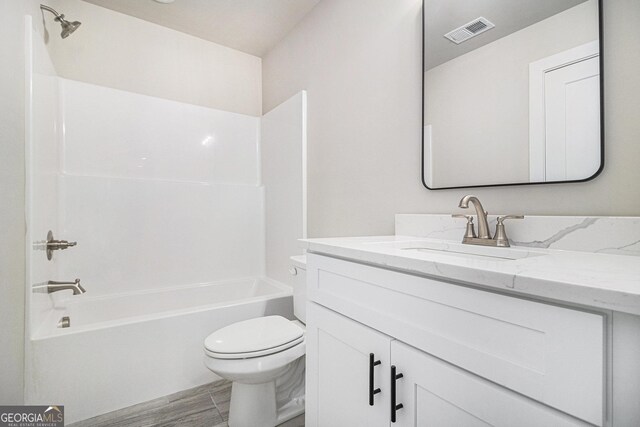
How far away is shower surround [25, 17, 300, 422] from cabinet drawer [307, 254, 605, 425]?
145cm

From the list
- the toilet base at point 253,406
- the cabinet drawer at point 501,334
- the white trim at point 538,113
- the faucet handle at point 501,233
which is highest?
the white trim at point 538,113

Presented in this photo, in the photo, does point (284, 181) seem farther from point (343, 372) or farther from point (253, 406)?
point (343, 372)

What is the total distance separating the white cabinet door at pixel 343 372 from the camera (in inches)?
32.2

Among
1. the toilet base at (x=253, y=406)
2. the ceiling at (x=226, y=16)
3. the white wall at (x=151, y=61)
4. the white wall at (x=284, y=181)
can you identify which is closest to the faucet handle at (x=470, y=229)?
the toilet base at (x=253, y=406)

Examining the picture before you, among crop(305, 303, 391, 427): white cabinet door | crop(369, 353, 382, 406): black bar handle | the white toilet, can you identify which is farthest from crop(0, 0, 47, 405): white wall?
crop(369, 353, 382, 406): black bar handle

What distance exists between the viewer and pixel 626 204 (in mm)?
826

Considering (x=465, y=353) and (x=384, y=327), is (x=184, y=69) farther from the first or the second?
(x=465, y=353)

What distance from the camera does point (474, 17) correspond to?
119 cm

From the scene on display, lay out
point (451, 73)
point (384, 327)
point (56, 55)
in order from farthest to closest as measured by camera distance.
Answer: point (56, 55), point (451, 73), point (384, 327)

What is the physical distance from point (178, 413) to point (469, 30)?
7.34ft

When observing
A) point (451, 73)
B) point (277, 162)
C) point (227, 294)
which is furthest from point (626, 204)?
point (227, 294)

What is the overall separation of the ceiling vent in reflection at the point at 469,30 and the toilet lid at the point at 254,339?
58.2 inches

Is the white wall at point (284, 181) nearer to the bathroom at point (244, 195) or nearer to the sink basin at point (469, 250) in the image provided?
the bathroom at point (244, 195)

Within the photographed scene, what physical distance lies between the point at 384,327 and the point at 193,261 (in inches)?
81.2
